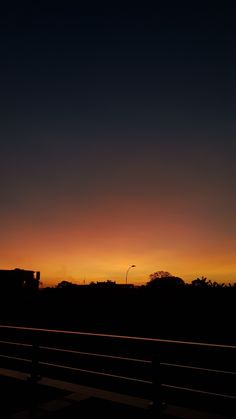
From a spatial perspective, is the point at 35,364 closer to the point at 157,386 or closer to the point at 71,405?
the point at 71,405

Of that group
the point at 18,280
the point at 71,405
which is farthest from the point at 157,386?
the point at 18,280

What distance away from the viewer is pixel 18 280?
1834 inches

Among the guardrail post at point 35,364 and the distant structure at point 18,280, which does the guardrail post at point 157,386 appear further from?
the distant structure at point 18,280

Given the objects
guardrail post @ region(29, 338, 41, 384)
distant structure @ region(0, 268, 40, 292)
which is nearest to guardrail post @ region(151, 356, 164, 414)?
guardrail post @ region(29, 338, 41, 384)

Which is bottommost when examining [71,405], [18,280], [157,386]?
[71,405]

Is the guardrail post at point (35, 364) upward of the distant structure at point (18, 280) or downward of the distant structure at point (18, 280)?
downward

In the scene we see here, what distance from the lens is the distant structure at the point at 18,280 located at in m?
45.5

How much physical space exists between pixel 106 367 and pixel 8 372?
21.8 ft

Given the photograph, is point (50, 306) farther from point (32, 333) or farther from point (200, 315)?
point (32, 333)

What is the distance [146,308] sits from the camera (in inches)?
1347

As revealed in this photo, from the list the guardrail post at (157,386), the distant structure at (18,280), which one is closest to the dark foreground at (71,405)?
the guardrail post at (157,386)

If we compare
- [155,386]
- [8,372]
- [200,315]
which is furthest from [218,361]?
[200,315]

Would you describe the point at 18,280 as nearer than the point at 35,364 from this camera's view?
No

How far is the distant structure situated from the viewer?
4550cm
